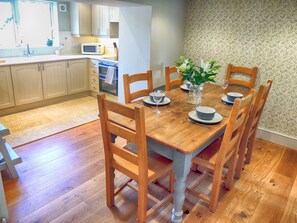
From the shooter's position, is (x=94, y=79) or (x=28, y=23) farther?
(x=94, y=79)

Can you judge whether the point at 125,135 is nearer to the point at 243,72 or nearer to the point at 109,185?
the point at 109,185

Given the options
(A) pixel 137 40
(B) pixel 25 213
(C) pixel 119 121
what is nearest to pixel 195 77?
(C) pixel 119 121

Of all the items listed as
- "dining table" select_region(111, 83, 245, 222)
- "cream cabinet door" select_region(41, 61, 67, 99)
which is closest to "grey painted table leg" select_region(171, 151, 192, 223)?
"dining table" select_region(111, 83, 245, 222)

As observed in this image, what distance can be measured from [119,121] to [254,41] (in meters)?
2.36

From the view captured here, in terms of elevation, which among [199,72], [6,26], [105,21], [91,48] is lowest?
[199,72]

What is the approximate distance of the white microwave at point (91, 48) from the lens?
195 inches

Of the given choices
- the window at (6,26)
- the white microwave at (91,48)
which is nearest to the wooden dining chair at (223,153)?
the white microwave at (91,48)

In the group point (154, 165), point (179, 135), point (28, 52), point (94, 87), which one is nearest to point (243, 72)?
point (179, 135)

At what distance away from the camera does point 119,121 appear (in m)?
1.83

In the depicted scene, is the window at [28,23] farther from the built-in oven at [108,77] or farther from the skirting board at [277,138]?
the skirting board at [277,138]

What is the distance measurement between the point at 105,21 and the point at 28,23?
148 centimetres

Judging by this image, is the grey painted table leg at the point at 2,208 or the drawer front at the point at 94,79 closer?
the grey painted table leg at the point at 2,208

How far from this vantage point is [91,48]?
16.4 ft

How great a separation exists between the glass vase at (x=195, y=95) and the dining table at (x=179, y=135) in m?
0.07
